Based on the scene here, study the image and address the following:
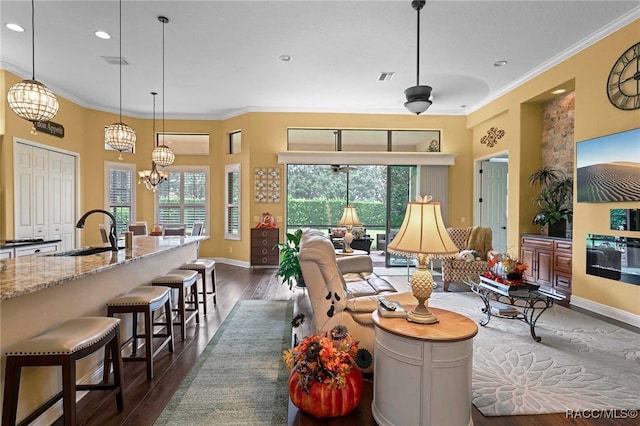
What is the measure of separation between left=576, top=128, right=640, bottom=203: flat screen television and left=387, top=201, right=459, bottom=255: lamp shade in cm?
334

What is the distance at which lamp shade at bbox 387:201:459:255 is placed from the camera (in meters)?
1.95

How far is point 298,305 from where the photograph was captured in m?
4.43

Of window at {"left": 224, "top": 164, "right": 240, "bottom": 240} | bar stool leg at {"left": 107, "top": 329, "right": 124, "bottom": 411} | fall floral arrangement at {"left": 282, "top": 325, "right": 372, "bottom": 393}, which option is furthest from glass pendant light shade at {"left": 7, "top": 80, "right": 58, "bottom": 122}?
window at {"left": 224, "top": 164, "right": 240, "bottom": 240}

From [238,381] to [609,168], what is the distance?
4.86m

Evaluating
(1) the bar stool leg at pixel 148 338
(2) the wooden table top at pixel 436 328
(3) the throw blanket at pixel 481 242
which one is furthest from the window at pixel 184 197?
(2) the wooden table top at pixel 436 328

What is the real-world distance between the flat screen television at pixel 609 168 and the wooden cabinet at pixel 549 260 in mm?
790

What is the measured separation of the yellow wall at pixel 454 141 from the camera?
4211mm

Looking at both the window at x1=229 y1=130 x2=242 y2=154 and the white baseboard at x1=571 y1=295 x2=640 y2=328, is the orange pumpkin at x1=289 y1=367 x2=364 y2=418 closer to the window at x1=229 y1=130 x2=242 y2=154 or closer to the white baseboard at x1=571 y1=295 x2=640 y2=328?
the white baseboard at x1=571 y1=295 x2=640 y2=328

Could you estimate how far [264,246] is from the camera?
282 inches

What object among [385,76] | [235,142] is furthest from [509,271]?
[235,142]

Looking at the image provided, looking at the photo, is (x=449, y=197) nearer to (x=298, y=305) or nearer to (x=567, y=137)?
(x=567, y=137)

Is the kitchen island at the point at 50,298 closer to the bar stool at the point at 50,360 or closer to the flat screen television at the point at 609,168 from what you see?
the bar stool at the point at 50,360

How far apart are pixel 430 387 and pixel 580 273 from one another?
402cm

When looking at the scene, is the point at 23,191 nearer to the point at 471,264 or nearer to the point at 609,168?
the point at 471,264
